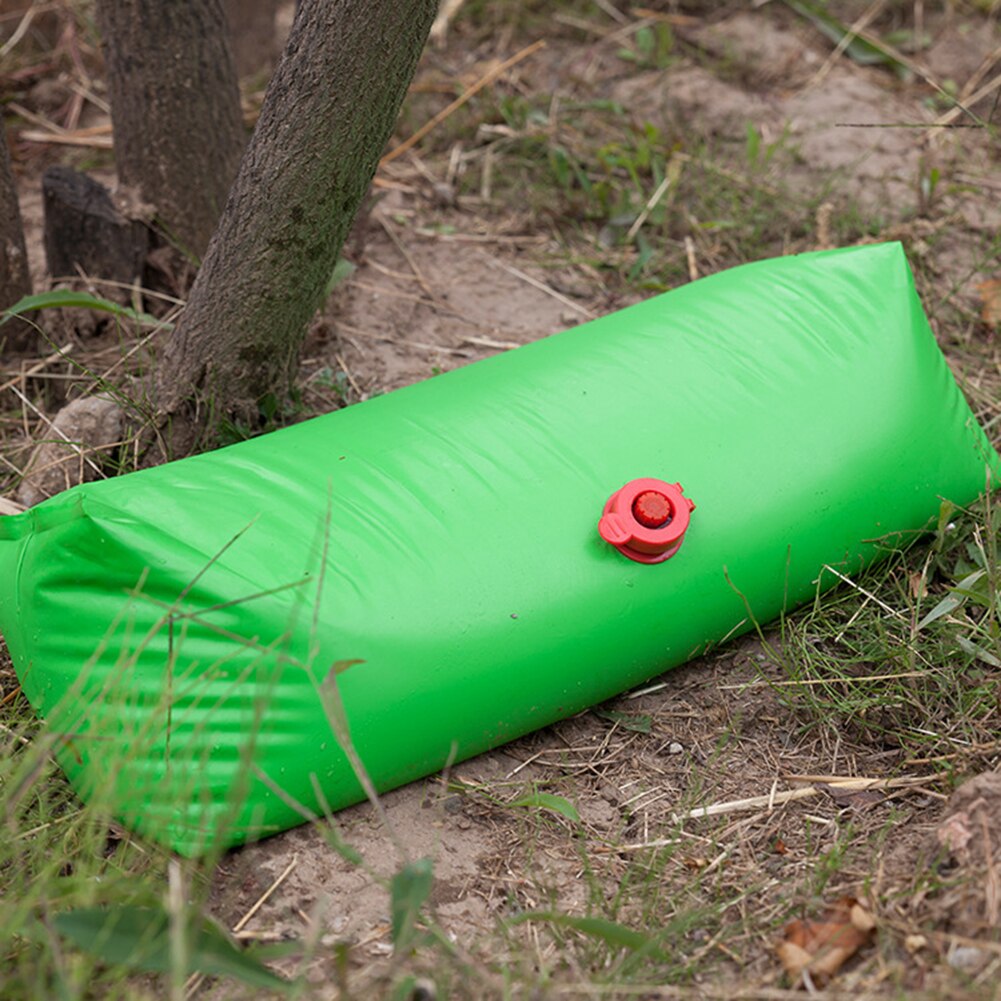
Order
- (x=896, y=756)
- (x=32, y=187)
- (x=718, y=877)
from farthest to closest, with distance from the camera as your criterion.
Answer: (x=32, y=187)
(x=896, y=756)
(x=718, y=877)

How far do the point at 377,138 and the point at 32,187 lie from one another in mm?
1427

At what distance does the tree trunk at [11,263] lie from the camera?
2.12 meters

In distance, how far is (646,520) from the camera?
158 centimetres

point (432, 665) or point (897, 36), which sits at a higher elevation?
point (897, 36)

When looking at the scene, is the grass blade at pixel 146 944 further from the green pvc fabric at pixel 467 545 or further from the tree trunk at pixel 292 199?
the tree trunk at pixel 292 199

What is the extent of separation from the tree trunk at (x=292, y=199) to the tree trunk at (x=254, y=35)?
149 centimetres

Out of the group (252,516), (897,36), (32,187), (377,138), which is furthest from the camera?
(897,36)

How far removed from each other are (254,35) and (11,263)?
1.33 m

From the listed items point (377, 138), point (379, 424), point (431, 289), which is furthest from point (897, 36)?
point (379, 424)

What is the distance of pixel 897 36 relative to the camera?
334 cm

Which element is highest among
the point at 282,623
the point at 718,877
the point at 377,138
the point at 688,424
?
the point at 377,138

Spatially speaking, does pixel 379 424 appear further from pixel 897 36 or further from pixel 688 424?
pixel 897 36

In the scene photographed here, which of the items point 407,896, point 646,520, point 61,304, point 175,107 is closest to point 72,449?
point 61,304

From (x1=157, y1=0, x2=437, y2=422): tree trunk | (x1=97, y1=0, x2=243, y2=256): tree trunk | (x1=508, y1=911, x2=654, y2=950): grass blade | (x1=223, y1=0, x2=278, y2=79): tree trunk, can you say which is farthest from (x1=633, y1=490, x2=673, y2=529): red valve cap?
(x1=223, y1=0, x2=278, y2=79): tree trunk
